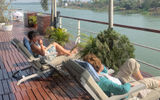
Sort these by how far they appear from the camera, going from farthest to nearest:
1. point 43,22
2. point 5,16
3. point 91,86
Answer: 1. point 5,16
2. point 43,22
3. point 91,86

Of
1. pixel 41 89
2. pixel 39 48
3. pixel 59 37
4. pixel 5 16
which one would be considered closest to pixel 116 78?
pixel 41 89

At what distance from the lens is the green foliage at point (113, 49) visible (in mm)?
3006

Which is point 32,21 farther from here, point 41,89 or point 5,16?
point 41,89

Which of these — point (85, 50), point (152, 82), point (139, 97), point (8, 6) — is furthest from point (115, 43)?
point (8, 6)

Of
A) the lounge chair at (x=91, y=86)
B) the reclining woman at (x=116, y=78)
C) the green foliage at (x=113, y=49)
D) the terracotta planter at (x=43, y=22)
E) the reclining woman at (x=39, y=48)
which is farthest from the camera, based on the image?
the terracotta planter at (x=43, y=22)

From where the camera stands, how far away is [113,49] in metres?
3.05

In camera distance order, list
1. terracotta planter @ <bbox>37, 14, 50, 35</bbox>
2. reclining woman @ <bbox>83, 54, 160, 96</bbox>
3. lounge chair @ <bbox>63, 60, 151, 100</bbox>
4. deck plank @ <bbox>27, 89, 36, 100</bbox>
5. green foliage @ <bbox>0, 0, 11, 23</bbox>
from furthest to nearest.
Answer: green foliage @ <bbox>0, 0, 11, 23</bbox>
terracotta planter @ <bbox>37, 14, 50, 35</bbox>
deck plank @ <bbox>27, 89, 36, 100</bbox>
reclining woman @ <bbox>83, 54, 160, 96</bbox>
lounge chair @ <bbox>63, 60, 151, 100</bbox>

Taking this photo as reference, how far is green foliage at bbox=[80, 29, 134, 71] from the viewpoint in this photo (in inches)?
118

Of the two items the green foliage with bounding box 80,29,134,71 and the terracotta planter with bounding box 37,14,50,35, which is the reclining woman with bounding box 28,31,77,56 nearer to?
the green foliage with bounding box 80,29,134,71

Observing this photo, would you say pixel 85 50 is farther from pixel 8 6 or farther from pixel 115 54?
pixel 8 6

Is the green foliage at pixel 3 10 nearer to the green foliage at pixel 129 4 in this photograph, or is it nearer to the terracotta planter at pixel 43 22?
the terracotta planter at pixel 43 22

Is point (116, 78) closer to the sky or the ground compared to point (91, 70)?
closer to the ground

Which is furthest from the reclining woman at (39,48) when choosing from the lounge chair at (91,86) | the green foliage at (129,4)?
the green foliage at (129,4)

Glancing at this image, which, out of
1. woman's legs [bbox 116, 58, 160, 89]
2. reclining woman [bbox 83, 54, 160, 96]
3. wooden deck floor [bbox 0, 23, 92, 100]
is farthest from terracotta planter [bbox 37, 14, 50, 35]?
woman's legs [bbox 116, 58, 160, 89]
